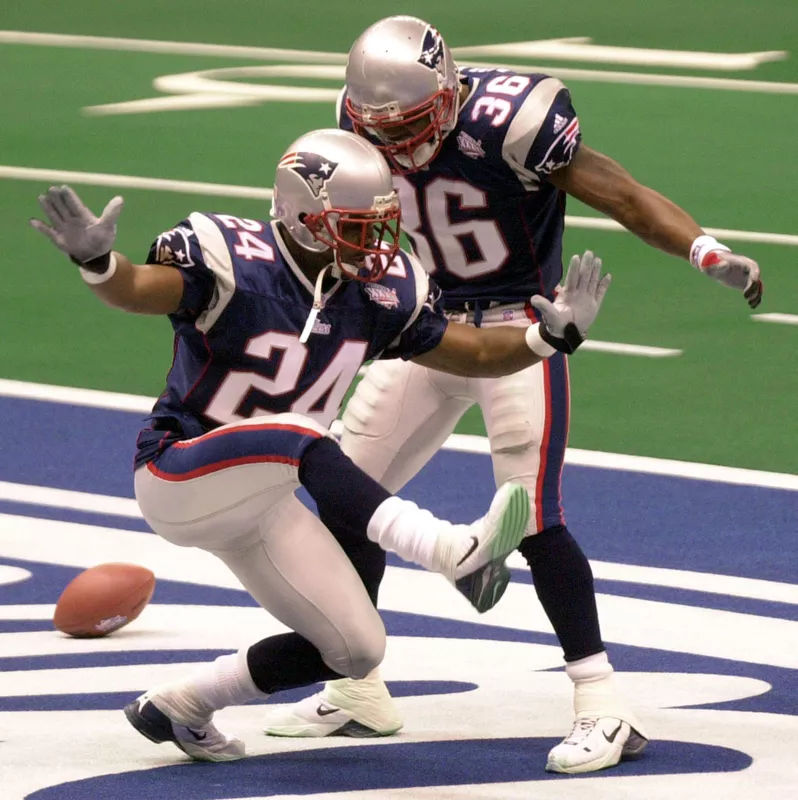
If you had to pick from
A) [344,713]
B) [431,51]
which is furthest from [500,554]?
[431,51]

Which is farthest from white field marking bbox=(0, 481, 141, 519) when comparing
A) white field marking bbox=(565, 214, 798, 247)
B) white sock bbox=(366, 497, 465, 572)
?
white field marking bbox=(565, 214, 798, 247)

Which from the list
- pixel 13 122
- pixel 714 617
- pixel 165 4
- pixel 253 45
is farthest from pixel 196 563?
pixel 165 4

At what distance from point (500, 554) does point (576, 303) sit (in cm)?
73

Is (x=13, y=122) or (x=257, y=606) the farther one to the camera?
(x=13, y=122)

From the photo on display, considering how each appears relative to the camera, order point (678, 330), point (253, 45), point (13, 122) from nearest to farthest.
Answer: point (678, 330), point (13, 122), point (253, 45)

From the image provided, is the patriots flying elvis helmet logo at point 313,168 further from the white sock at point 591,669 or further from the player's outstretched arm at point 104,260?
the white sock at point 591,669

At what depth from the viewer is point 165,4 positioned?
23.7 m

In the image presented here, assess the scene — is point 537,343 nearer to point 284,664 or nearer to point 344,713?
point 284,664

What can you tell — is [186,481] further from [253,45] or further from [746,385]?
[253,45]

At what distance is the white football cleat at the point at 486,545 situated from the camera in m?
4.78

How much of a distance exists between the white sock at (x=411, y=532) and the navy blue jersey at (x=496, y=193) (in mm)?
1113

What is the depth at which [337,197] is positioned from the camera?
519cm

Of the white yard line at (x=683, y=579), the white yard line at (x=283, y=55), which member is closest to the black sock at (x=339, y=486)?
the white yard line at (x=683, y=579)

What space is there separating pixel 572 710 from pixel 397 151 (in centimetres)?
149
